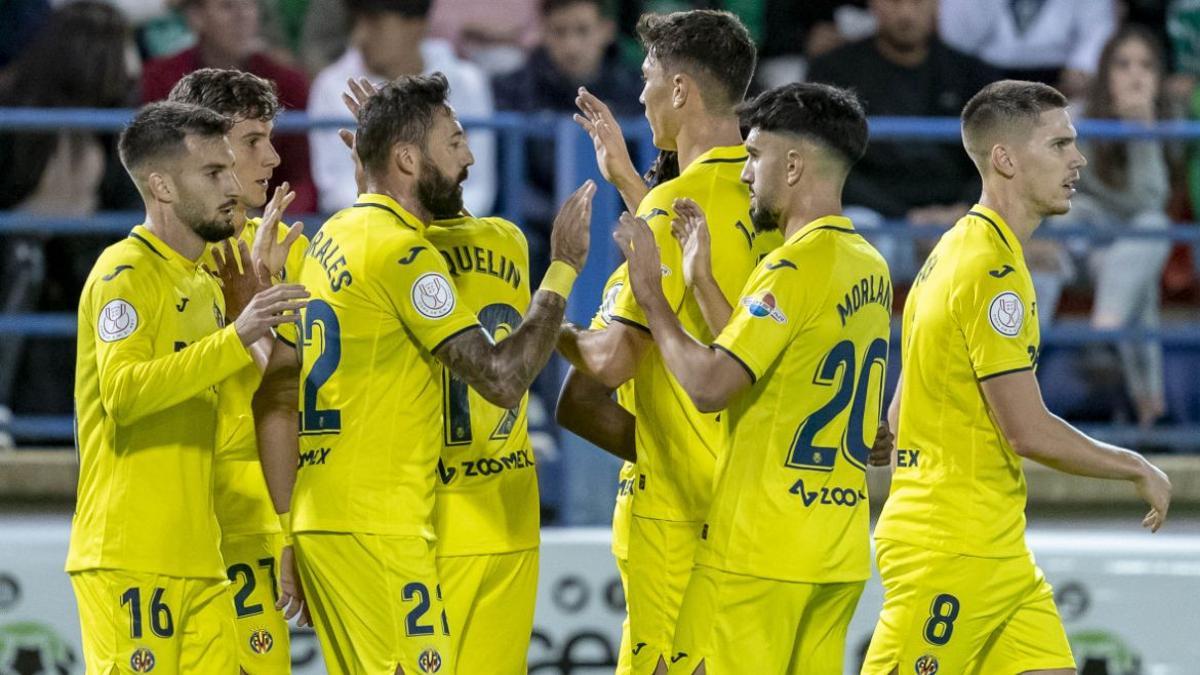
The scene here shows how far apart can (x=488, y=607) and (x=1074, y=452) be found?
1624 millimetres

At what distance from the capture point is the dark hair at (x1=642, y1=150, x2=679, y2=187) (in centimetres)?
598

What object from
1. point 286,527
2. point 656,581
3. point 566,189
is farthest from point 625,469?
point 566,189

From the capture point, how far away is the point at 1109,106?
896 cm

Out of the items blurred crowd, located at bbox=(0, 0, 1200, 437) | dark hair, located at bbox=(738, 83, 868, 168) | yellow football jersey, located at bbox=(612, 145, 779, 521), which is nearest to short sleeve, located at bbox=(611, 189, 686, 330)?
yellow football jersey, located at bbox=(612, 145, 779, 521)

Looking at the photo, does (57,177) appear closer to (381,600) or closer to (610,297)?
(610,297)

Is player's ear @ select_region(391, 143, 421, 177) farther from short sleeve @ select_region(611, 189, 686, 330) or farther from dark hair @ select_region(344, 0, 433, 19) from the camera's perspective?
dark hair @ select_region(344, 0, 433, 19)

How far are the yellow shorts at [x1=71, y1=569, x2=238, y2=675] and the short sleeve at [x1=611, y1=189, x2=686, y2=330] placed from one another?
136 centimetres

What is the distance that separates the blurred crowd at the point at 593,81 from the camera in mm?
8672

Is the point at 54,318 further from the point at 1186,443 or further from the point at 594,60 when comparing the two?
the point at 1186,443

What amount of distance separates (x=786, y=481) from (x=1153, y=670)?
297cm

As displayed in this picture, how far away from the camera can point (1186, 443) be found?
8.30 meters

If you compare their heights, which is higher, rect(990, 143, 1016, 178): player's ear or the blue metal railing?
rect(990, 143, 1016, 178): player's ear

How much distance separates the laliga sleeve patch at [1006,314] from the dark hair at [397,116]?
1.57 m

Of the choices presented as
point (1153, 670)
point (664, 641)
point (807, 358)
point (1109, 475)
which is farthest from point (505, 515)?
point (1153, 670)
